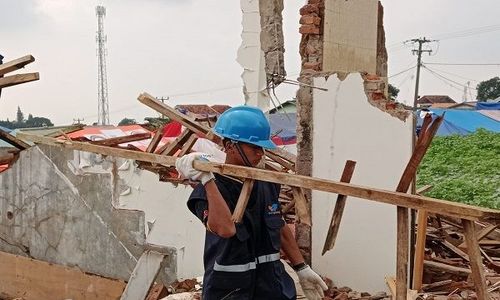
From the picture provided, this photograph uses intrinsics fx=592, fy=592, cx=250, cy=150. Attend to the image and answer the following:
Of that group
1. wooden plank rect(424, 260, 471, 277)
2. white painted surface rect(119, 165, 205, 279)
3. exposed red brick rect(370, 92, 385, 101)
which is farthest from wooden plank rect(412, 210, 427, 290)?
white painted surface rect(119, 165, 205, 279)

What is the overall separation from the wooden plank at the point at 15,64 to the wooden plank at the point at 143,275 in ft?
8.06

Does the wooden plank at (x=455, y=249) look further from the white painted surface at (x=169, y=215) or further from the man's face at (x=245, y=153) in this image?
the man's face at (x=245, y=153)

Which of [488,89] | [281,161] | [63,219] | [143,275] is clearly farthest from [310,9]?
[488,89]

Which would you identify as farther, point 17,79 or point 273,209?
point 17,79

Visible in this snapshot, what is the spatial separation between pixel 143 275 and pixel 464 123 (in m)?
20.7

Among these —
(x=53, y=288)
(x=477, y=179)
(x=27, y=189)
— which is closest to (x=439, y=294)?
(x=53, y=288)

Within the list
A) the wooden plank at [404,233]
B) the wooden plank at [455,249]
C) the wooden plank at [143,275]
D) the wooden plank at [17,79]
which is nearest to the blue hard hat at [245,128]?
the wooden plank at [404,233]

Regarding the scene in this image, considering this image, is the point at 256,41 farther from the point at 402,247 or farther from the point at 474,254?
the point at 474,254

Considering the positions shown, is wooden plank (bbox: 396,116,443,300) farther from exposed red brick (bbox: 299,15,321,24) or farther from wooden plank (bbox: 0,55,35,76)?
wooden plank (bbox: 0,55,35,76)

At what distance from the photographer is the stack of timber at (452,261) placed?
5355mm

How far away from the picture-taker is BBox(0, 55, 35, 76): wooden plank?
6293mm

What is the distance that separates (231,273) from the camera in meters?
3.28

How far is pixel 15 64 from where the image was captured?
250 inches

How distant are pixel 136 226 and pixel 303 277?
3.48 metres
